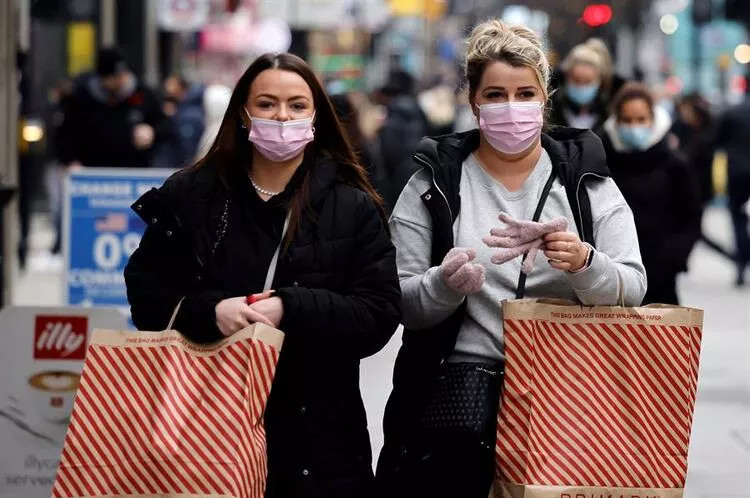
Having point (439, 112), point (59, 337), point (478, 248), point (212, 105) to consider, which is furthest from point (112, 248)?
point (439, 112)

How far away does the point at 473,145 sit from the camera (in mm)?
4887

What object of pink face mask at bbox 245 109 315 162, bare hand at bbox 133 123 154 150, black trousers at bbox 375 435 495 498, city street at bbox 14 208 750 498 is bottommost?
city street at bbox 14 208 750 498

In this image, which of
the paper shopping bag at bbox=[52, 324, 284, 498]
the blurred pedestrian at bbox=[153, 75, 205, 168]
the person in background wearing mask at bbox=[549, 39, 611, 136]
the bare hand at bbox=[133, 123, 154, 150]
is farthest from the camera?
the blurred pedestrian at bbox=[153, 75, 205, 168]

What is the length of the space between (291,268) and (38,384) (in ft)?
8.99

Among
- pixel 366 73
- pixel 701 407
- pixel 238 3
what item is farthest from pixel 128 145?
pixel 366 73

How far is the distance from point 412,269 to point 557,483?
0.73 metres

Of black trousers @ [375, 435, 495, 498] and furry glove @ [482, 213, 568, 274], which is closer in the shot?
furry glove @ [482, 213, 568, 274]

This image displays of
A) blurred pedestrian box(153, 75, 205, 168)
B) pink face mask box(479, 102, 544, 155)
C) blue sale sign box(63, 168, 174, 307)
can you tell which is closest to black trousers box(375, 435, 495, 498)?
pink face mask box(479, 102, 544, 155)

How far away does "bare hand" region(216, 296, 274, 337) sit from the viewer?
439cm

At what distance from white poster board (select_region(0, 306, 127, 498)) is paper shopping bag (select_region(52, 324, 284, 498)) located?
2590mm

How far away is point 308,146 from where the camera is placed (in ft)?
15.9

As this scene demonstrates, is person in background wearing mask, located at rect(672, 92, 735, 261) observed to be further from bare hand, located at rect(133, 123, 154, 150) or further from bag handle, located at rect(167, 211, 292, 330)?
bag handle, located at rect(167, 211, 292, 330)

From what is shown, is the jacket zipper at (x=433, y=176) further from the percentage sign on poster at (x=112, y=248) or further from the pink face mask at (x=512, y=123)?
the percentage sign on poster at (x=112, y=248)

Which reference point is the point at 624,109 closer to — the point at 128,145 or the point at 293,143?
the point at 293,143
